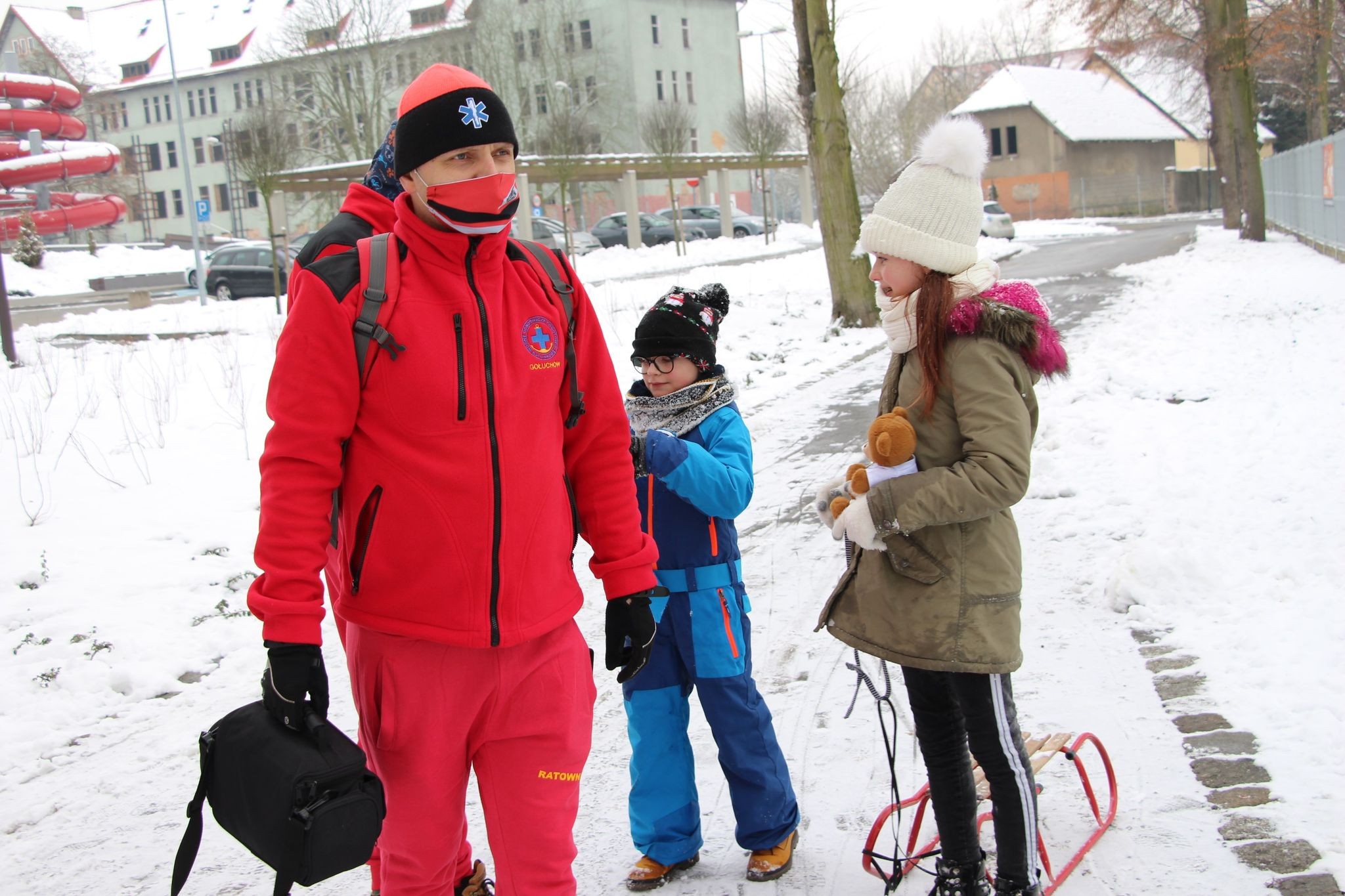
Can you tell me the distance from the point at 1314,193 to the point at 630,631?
993 inches

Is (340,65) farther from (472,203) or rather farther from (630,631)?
(630,631)

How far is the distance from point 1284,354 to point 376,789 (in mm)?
10400

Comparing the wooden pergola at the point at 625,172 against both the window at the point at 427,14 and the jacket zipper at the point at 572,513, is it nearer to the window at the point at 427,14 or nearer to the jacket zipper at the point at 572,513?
the window at the point at 427,14

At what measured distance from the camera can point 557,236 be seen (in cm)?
3488

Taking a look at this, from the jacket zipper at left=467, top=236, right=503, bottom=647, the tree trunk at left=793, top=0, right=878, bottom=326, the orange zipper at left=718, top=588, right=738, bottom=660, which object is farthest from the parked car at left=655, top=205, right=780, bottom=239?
the jacket zipper at left=467, top=236, right=503, bottom=647

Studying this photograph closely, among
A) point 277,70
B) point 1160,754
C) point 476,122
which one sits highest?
point 277,70

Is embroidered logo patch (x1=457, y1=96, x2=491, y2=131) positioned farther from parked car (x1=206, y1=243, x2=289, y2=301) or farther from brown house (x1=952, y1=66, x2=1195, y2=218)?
brown house (x1=952, y1=66, x2=1195, y2=218)

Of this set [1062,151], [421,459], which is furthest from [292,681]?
[1062,151]

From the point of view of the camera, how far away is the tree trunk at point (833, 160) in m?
15.0

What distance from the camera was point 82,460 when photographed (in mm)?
7504

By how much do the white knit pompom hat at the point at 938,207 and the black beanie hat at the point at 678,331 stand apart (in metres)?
0.66

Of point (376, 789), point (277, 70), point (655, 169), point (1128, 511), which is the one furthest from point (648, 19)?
point (376, 789)

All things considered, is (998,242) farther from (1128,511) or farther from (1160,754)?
(1160,754)

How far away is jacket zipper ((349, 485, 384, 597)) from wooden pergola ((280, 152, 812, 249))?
875 inches
